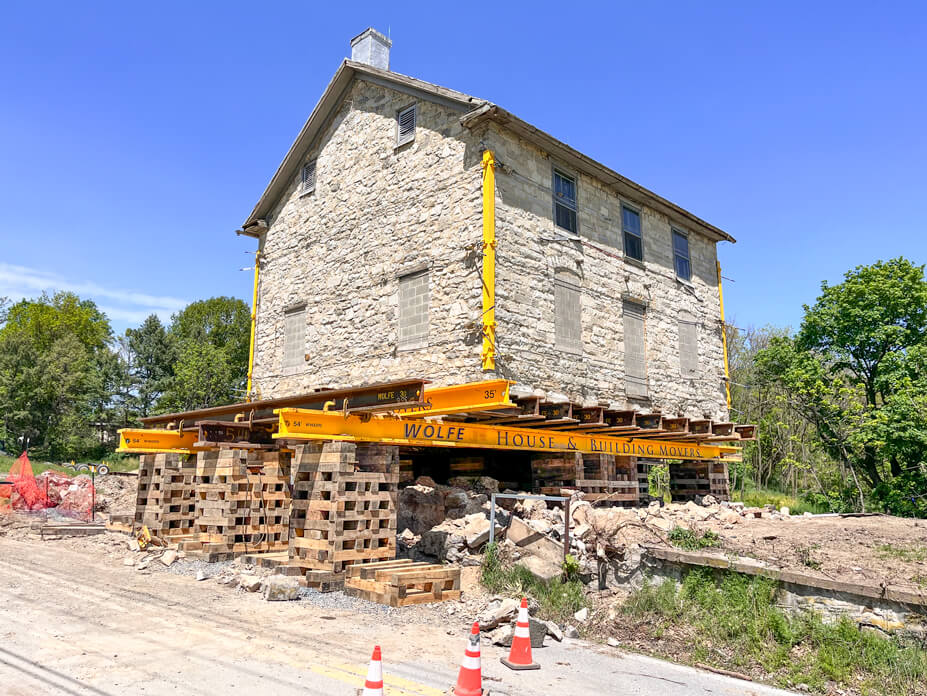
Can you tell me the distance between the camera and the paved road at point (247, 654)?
244 inches

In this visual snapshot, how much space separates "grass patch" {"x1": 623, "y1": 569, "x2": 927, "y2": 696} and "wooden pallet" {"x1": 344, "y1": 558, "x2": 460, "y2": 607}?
2.61m

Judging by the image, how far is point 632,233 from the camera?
18797mm

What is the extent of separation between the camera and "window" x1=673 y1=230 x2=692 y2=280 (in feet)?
66.9

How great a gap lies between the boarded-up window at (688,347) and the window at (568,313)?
4945 millimetres

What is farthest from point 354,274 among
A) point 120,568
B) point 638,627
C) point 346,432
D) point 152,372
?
point 152,372

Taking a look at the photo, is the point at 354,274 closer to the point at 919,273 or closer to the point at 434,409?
the point at 434,409

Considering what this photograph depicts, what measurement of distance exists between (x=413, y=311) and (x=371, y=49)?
8.73 meters

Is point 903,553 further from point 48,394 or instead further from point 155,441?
point 48,394

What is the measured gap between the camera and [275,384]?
1911cm

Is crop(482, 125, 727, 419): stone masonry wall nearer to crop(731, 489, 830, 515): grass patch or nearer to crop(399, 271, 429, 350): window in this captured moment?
crop(399, 271, 429, 350): window

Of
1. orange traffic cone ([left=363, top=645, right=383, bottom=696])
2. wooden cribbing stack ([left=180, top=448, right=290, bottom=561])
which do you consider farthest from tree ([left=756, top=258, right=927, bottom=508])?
orange traffic cone ([left=363, top=645, right=383, bottom=696])

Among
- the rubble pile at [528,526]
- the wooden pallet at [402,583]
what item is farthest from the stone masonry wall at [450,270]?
the wooden pallet at [402,583]

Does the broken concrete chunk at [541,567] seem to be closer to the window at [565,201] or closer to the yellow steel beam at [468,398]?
the yellow steel beam at [468,398]

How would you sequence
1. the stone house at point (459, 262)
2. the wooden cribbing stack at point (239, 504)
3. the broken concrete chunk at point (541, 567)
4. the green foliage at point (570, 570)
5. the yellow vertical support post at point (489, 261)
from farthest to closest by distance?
the stone house at point (459, 262), the yellow vertical support post at point (489, 261), the wooden cribbing stack at point (239, 504), the green foliage at point (570, 570), the broken concrete chunk at point (541, 567)
